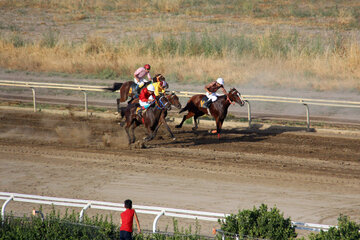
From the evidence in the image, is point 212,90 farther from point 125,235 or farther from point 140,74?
point 125,235

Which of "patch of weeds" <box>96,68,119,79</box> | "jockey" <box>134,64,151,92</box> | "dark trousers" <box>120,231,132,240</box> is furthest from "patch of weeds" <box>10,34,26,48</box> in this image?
"dark trousers" <box>120,231,132,240</box>

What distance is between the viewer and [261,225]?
23.6ft

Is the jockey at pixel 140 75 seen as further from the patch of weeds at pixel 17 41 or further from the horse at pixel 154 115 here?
the patch of weeds at pixel 17 41

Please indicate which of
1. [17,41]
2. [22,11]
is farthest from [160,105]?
[22,11]

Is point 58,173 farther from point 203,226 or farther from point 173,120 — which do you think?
point 173,120

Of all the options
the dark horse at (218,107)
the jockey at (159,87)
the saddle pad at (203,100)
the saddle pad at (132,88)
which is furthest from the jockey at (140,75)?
the jockey at (159,87)

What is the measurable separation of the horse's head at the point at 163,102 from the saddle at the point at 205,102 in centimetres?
149

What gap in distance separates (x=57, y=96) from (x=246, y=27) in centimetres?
1343

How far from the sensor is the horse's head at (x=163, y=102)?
1414 centimetres

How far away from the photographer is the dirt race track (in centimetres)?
1053

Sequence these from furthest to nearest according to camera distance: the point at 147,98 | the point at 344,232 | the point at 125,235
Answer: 1. the point at 147,98
2. the point at 125,235
3. the point at 344,232

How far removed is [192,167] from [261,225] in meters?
5.60

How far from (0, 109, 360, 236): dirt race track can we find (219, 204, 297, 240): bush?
1839 millimetres

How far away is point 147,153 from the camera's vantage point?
14055mm
